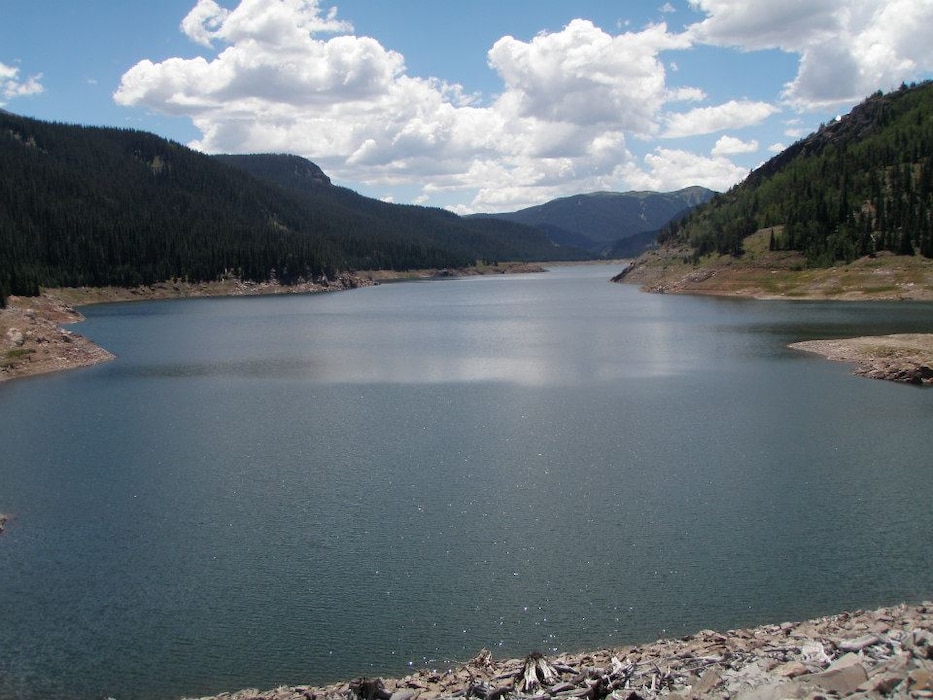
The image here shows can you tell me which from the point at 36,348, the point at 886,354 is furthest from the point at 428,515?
the point at 36,348

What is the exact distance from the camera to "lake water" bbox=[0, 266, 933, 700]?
1908 cm

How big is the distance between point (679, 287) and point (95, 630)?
14158 cm

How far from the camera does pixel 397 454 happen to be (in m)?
35.5

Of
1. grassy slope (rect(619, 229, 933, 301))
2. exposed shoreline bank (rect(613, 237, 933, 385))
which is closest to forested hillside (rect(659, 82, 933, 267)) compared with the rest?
grassy slope (rect(619, 229, 933, 301))

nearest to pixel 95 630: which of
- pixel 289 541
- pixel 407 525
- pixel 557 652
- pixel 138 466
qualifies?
pixel 289 541

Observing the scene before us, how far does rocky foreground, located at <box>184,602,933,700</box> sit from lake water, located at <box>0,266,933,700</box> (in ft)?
3.87

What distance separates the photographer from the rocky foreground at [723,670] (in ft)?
41.0

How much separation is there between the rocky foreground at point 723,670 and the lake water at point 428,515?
1.18 m

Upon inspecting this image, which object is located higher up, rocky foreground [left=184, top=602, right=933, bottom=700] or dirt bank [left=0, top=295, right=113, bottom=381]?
dirt bank [left=0, top=295, right=113, bottom=381]

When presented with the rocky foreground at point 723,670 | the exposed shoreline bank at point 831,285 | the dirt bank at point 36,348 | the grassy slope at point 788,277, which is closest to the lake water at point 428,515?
the rocky foreground at point 723,670

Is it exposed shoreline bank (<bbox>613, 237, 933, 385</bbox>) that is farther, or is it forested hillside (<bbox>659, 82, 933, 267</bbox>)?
forested hillside (<bbox>659, 82, 933, 267</bbox>)

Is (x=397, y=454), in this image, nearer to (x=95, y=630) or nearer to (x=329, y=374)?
(x=95, y=630)

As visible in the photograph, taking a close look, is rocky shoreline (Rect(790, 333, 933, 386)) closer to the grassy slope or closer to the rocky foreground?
the rocky foreground

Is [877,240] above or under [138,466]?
above
